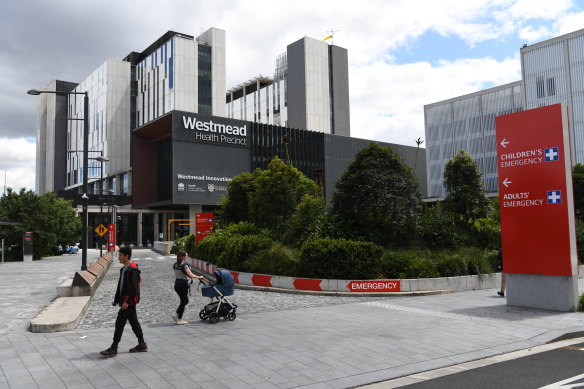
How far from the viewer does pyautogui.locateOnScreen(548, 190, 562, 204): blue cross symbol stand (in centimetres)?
1139

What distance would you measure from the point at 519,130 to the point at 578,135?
6746cm

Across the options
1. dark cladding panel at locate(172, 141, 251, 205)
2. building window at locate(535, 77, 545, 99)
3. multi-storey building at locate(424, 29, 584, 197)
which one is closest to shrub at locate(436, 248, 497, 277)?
dark cladding panel at locate(172, 141, 251, 205)

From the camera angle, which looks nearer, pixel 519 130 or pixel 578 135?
pixel 519 130

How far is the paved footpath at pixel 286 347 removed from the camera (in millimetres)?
6227

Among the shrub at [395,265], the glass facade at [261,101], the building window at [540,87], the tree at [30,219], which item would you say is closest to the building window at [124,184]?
the glass facade at [261,101]

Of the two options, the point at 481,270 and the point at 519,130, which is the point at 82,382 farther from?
the point at 481,270

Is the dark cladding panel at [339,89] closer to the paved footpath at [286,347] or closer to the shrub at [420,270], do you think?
the shrub at [420,270]


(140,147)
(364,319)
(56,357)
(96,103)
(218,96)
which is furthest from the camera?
(96,103)

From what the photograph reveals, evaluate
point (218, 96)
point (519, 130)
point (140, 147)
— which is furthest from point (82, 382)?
point (218, 96)

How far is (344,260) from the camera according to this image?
1545 cm

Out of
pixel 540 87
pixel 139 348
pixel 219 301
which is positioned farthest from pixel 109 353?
pixel 540 87

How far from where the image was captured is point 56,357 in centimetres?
721

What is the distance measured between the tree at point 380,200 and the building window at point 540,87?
65.7 m

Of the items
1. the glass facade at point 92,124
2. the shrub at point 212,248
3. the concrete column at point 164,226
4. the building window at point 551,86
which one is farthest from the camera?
the glass facade at point 92,124
